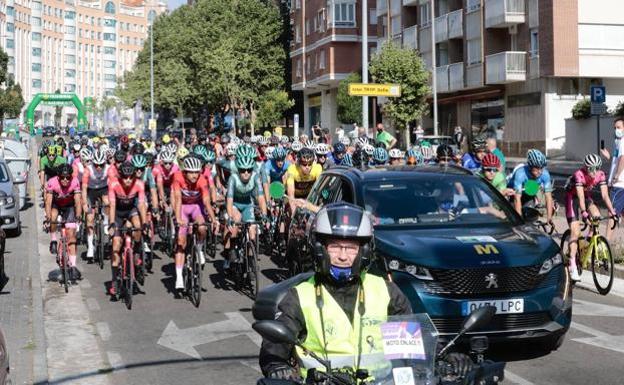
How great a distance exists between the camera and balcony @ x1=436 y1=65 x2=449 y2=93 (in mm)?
54438

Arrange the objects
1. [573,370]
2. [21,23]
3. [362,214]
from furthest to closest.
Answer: [21,23]
[573,370]
[362,214]

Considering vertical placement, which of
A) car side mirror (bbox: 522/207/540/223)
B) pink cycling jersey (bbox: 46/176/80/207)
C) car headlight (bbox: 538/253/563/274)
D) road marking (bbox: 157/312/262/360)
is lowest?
road marking (bbox: 157/312/262/360)

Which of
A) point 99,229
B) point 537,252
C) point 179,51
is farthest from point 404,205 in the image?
point 179,51

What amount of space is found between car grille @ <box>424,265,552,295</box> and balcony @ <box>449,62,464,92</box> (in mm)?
45628

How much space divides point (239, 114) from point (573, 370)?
71.5 meters

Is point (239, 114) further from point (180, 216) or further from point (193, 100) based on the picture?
point (180, 216)

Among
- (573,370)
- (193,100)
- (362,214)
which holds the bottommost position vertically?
(573,370)

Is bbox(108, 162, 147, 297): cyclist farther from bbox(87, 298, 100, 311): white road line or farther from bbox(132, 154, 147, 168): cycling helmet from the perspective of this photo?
bbox(132, 154, 147, 168): cycling helmet

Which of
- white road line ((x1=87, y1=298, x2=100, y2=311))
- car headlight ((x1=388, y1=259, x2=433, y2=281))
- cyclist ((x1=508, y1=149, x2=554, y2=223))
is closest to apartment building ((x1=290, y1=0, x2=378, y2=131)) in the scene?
cyclist ((x1=508, y1=149, x2=554, y2=223))

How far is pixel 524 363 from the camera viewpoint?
8258 millimetres

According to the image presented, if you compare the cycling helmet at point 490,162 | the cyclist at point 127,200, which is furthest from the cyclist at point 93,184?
the cycling helmet at point 490,162

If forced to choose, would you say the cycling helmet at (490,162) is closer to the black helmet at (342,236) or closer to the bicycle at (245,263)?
the bicycle at (245,263)

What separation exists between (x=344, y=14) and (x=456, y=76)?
15.6m

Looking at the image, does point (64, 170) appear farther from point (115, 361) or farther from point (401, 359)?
point (401, 359)
